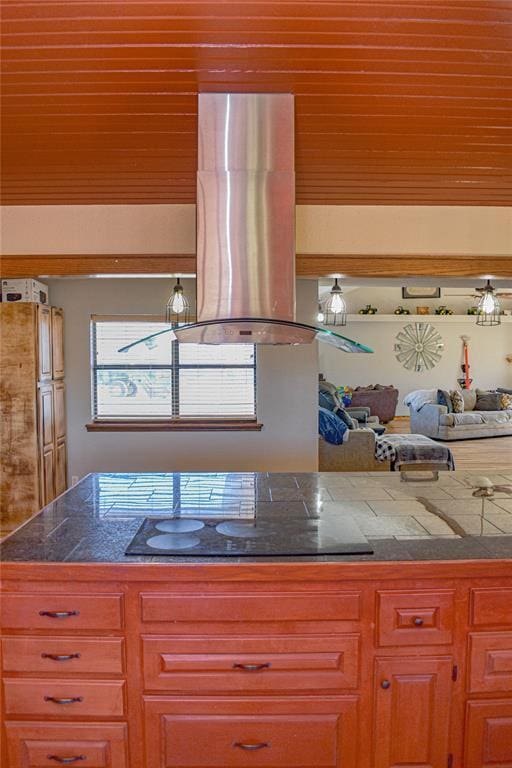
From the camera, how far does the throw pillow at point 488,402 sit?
29.3 ft

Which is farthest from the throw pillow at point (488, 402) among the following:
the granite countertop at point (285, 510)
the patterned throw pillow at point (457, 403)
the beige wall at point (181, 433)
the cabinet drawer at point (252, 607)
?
the cabinet drawer at point (252, 607)

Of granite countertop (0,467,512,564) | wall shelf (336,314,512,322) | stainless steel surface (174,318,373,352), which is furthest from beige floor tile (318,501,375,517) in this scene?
wall shelf (336,314,512,322)

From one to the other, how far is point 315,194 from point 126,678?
2252 millimetres

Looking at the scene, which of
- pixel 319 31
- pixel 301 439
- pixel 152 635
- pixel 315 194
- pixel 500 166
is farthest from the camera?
pixel 301 439

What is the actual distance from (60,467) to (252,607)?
3.59 m

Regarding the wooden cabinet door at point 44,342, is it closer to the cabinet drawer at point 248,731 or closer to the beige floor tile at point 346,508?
the beige floor tile at point 346,508

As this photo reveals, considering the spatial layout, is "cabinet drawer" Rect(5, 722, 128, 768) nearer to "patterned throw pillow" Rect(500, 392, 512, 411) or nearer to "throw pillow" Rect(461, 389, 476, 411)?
"throw pillow" Rect(461, 389, 476, 411)

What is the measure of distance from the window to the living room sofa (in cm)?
458

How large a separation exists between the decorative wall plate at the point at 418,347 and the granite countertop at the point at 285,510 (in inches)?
330

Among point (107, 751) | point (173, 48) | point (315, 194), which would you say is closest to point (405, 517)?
point (107, 751)

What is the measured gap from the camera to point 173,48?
5.17ft

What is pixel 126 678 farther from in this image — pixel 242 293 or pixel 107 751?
pixel 242 293

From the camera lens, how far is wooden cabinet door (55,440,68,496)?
4.62m

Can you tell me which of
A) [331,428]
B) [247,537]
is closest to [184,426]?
[331,428]
